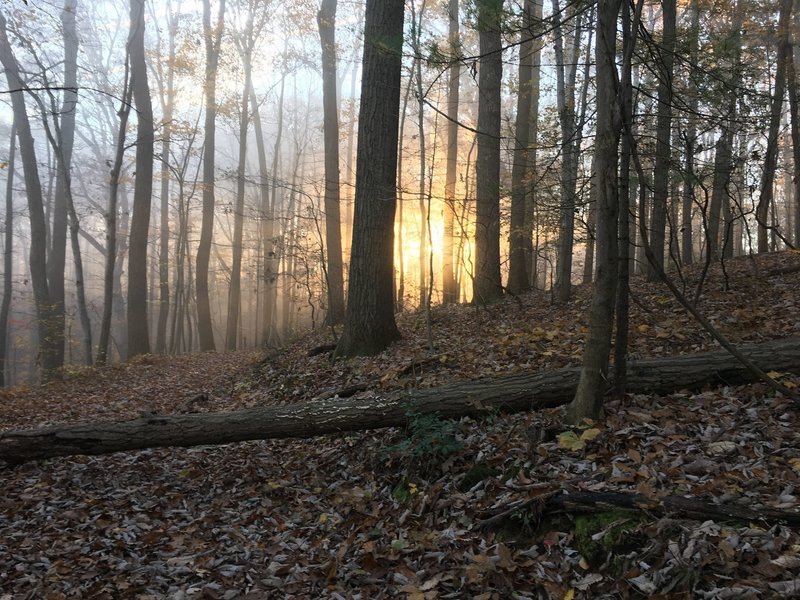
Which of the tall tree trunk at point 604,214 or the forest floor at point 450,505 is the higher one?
the tall tree trunk at point 604,214

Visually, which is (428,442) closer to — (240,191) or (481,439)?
(481,439)

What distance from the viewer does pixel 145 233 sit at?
16688 millimetres

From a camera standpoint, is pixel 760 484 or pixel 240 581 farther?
pixel 240 581

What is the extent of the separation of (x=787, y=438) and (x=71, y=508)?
6155 mm

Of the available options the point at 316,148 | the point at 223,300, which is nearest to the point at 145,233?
the point at 316,148

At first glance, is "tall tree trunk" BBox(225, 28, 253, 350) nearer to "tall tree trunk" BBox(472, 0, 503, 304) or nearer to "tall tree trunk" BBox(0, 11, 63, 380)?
"tall tree trunk" BBox(0, 11, 63, 380)

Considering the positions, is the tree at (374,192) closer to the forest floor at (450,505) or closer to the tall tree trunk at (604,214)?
the forest floor at (450,505)

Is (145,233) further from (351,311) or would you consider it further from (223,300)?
(223,300)

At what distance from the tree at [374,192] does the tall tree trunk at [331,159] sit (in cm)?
549

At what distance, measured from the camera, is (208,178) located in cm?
2111


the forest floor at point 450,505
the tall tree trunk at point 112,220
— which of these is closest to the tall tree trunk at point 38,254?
the tall tree trunk at point 112,220

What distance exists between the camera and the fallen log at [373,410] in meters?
4.92

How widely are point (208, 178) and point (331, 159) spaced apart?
8263 mm

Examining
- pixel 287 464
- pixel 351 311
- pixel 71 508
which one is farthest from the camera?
pixel 351 311
